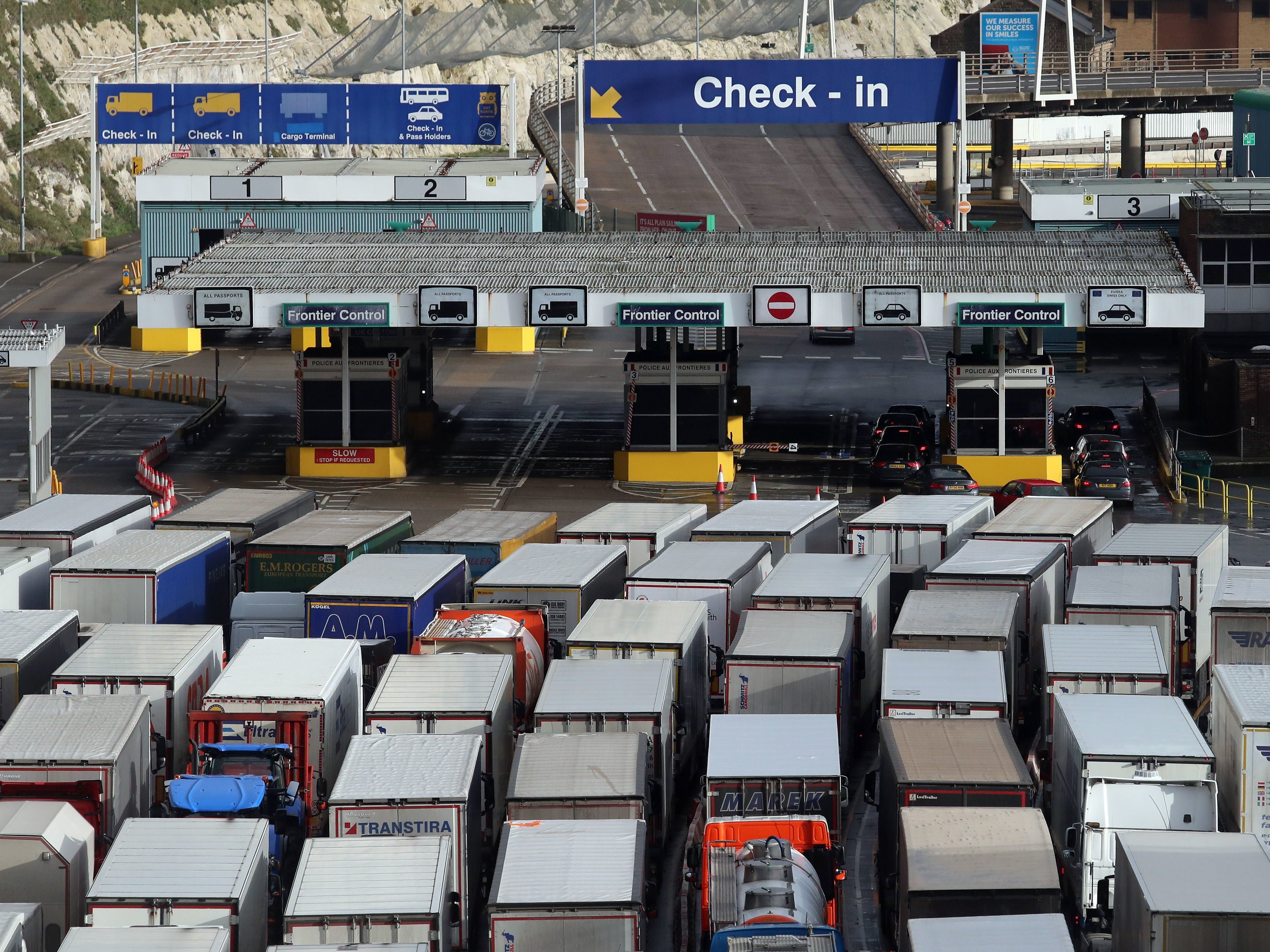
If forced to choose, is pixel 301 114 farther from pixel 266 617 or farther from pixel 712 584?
pixel 712 584

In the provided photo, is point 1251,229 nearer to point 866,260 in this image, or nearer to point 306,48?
point 866,260

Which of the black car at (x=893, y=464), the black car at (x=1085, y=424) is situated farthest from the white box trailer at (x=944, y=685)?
the black car at (x=1085, y=424)

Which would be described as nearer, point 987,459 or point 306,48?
point 987,459

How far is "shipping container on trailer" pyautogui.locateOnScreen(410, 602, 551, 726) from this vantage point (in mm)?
27328

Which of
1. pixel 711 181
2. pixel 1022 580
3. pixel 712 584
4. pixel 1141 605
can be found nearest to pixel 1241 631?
pixel 1141 605

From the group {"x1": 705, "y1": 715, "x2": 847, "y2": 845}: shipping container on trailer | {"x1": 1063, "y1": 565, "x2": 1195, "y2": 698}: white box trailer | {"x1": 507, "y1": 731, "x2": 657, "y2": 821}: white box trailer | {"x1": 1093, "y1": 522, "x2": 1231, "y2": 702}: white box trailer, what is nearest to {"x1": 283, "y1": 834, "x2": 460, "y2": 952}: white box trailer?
{"x1": 507, "y1": 731, "x2": 657, "y2": 821}: white box trailer

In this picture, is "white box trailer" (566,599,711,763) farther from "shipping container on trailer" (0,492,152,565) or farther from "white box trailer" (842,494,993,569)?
"shipping container on trailer" (0,492,152,565)

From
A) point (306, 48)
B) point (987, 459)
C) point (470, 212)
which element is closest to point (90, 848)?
point (987, 459)

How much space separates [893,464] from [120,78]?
7289cm

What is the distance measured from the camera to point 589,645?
27.5m

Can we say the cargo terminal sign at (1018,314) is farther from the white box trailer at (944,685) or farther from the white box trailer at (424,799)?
the white box trailer at (424,799)

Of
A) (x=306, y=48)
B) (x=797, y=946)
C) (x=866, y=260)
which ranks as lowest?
(x=797, y=946)

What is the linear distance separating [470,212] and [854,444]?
88.8ft

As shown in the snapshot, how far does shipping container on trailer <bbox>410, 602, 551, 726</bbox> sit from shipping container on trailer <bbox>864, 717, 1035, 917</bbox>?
5.54m
